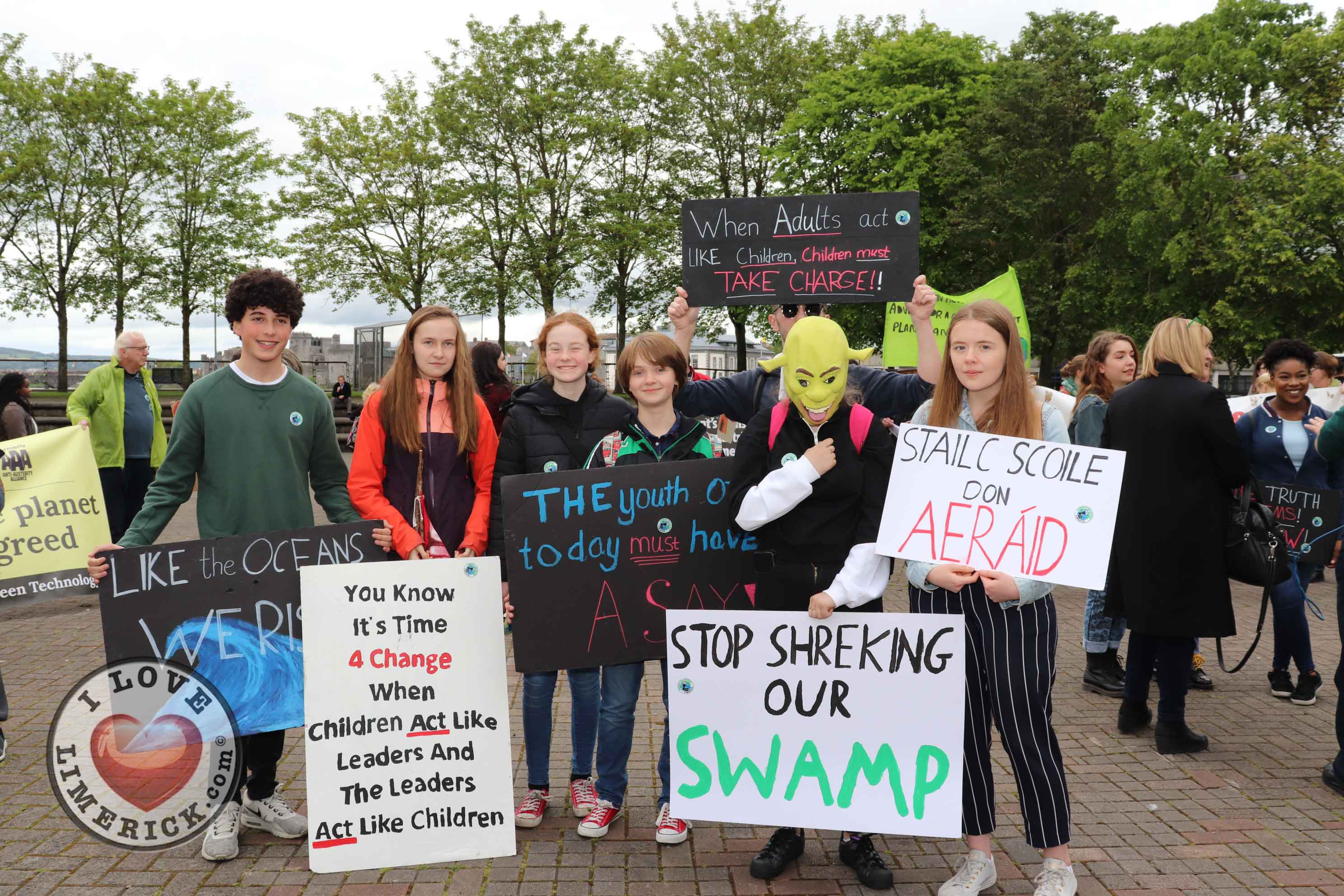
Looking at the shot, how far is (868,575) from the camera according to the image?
3389 millimetres

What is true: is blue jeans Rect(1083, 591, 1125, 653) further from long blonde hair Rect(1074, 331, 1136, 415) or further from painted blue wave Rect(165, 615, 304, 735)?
painted blue wave Rect(165, 615, 304, 735)

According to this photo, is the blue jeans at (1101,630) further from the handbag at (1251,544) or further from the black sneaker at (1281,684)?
the handbag at (1251,544)

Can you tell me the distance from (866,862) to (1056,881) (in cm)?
65

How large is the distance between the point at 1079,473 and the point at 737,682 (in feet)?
4.43

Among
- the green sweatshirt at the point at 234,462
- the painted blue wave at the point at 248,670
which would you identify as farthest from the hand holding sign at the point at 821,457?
the painted blue wave at the point at 248,670

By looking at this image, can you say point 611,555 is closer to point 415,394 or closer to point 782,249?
point 415,394

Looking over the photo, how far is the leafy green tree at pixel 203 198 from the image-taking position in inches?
1214

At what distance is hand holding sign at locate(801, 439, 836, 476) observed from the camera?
336 centimetres

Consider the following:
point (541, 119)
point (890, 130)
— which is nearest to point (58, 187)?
point (541, 119)

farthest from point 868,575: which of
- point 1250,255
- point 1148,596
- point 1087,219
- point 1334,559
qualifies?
point 1087,219

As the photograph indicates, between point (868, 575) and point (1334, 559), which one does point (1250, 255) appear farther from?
point (868, 575)

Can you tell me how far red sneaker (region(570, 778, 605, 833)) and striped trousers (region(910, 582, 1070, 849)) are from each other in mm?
1510

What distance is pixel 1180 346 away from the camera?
4855mm

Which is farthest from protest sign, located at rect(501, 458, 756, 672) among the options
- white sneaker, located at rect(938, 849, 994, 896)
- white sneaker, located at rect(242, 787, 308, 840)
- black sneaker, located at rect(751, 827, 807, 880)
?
white sneaker, located at rect(938, 849, 994, 896)
